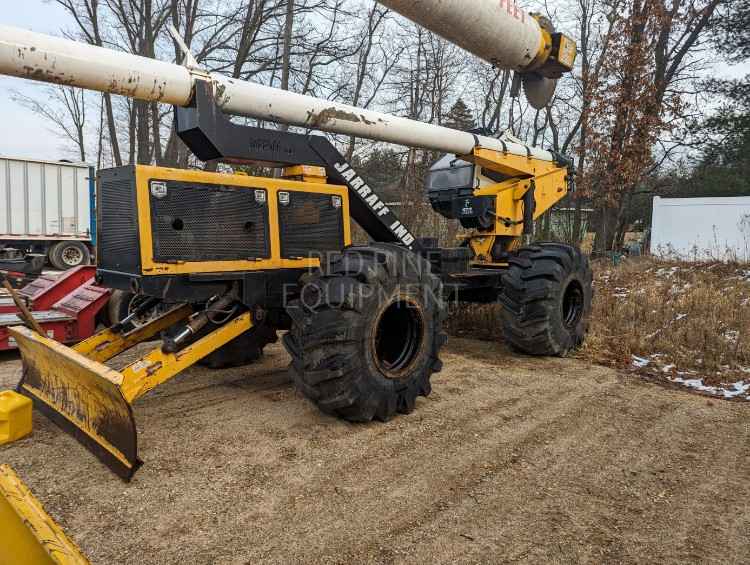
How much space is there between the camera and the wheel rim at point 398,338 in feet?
13.5

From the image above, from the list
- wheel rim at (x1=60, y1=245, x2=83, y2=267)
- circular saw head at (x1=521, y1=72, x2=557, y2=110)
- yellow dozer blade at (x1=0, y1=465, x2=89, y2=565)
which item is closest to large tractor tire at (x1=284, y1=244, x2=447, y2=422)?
yellow dozer blade at (x1=0, y1=465, x2=89, y2=565)

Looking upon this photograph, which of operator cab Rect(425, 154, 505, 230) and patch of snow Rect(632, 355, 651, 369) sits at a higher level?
operator cab Rect(425, 154, 505, 230)

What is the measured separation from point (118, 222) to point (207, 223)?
609mm

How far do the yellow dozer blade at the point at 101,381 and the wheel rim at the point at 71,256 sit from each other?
1298 centimetres

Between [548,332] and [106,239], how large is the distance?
4299mm

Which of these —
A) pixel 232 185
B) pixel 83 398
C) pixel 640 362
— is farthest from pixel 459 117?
pixel 83 398

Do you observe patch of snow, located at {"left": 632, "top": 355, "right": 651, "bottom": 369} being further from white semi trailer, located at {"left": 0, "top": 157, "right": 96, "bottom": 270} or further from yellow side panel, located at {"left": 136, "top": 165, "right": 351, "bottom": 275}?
white semi trailer, located at {"left": 0, "top": 157, "right": 96, "bottom": 270}

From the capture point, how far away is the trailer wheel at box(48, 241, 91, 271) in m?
15.5

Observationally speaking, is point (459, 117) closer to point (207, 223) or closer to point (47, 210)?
point (47, 210)

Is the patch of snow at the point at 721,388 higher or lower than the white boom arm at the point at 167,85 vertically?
lower

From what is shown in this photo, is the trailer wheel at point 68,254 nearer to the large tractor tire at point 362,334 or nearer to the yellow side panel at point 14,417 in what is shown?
the yellow side panel at point 14,417

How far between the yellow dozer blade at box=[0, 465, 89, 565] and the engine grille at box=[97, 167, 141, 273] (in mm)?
2155

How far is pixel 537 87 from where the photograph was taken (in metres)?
6.25

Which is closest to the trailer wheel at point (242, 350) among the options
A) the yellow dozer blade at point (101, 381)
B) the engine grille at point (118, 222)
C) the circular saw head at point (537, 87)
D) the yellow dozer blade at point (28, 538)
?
the yellow dozer blade at point (101, 381)
